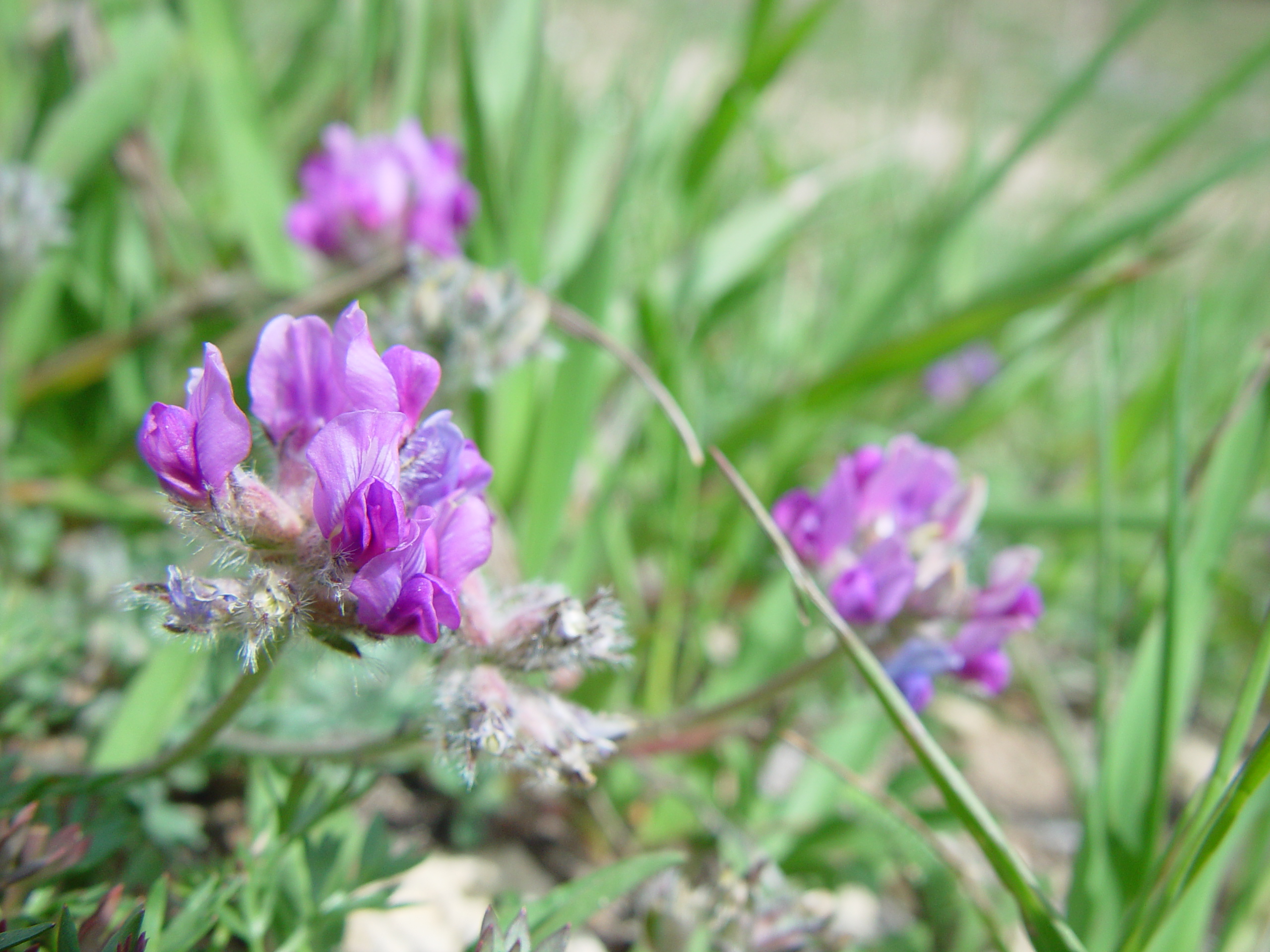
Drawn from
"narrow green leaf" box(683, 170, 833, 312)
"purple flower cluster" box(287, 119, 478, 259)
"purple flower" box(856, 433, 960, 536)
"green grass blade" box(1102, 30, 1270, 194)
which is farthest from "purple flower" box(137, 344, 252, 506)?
"green grass blade" box(1102, 30, 1270, 194)

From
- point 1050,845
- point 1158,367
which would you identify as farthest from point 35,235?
point 1158,367

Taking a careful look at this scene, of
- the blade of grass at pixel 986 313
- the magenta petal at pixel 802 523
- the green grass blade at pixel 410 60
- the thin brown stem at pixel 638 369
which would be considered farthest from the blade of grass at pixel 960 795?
the green grass blade at pixel 410 60

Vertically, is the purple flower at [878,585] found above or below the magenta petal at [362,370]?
below

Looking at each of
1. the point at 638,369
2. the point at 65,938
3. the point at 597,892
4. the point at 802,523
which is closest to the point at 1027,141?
the point at 802,523

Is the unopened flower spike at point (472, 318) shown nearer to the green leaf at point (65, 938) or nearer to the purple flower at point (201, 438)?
the purple flower at point (201, 438)

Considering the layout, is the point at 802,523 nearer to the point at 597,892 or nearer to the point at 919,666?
the point at 919,666
